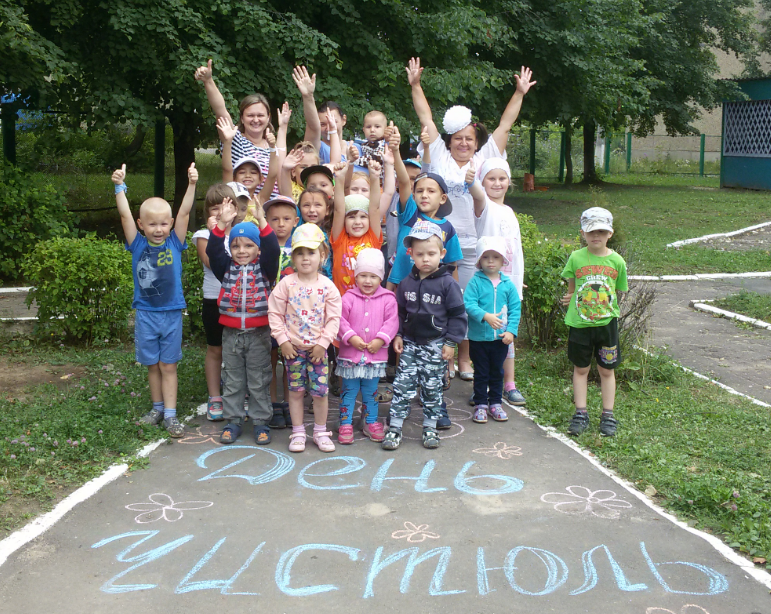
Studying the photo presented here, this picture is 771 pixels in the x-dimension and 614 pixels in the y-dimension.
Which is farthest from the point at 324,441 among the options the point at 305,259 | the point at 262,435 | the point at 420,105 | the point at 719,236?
the point at 719,236

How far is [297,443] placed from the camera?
500 cm

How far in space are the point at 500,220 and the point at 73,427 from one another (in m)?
3.35

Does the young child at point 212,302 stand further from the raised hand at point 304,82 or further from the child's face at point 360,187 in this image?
the raised hand at point 304,82

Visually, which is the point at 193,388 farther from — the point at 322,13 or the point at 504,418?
the point at 322,13

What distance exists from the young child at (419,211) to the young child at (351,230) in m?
0.23

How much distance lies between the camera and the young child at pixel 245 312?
5137 millimetres

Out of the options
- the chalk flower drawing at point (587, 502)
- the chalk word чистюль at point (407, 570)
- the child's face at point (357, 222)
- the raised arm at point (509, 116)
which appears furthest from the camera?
the raised arm at point (509, 116)

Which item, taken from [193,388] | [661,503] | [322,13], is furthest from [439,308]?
[322,13]

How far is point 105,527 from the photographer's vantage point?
395 cm

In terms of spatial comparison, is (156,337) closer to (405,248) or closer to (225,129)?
(225,129)

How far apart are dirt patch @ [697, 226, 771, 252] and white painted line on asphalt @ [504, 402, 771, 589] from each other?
33.4 ft

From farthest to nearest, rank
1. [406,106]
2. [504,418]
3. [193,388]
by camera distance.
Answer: [406,106] < [193,388] < [504,418]

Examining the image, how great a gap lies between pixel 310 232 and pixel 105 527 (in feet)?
6.91

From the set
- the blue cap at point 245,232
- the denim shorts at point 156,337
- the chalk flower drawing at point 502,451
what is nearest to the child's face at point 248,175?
the blue cap at point 245,232
